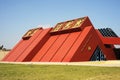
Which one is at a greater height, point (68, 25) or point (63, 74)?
point (63, 74)

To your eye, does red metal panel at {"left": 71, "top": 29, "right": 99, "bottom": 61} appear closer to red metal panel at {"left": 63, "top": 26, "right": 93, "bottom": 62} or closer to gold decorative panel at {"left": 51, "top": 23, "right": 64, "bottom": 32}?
red metal panel at {"left": 63, "top": 26, "right": 93, "bottom": 62}

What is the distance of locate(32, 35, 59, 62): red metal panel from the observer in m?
33.5

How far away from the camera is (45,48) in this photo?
34.8 meters

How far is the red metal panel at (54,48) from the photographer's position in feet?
102

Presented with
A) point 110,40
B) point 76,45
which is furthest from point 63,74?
point 110,40

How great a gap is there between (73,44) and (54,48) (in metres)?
4.08

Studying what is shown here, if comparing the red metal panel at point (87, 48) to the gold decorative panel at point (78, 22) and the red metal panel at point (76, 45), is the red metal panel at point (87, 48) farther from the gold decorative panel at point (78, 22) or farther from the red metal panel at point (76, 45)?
the gold decorative panel at point (78, 22)

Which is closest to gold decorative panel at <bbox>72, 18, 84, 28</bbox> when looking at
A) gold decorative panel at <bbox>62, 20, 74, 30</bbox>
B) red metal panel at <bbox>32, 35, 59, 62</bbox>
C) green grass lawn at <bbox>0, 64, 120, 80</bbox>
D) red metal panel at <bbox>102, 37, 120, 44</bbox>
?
gold decorative panel at <bbox>62, 20, 74, 30</bbox>

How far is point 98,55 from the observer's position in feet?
102

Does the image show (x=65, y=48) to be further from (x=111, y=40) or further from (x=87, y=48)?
(x=111, y=40)

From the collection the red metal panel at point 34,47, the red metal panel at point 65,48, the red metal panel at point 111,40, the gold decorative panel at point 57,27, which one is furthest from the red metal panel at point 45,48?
the red metal panel at point 111,40

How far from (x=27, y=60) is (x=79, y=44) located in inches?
406

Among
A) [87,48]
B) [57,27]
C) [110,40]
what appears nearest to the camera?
[87,48]

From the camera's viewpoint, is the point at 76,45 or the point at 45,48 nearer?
the point at 76,45
